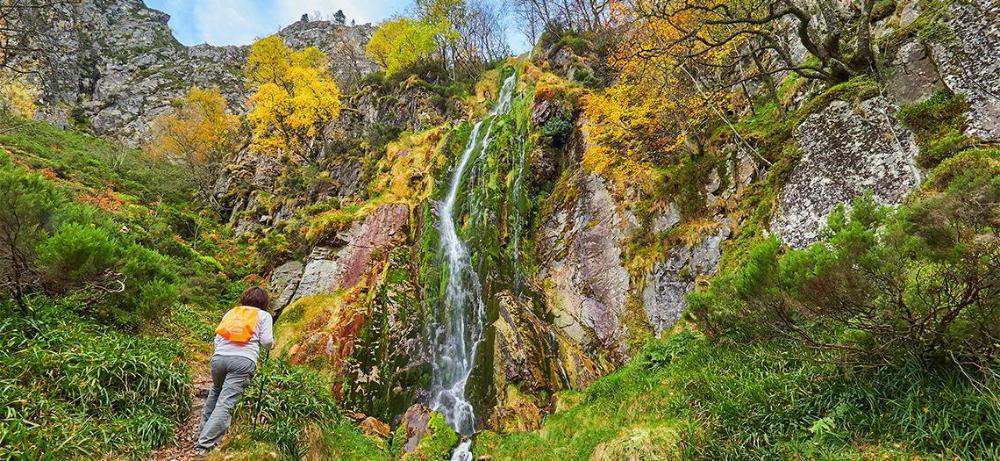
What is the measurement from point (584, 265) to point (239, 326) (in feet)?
30.9

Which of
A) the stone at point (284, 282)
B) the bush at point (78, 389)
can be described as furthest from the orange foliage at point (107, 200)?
the bush at point (78, 389)

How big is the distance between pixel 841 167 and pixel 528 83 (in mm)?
15400

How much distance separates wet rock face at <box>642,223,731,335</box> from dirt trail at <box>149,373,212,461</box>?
8.99m

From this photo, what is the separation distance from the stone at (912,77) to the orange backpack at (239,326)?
35.2ft

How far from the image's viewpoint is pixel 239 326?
4543mm

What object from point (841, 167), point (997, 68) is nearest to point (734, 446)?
point (841, 167)

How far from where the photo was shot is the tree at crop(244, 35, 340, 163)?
22500mm

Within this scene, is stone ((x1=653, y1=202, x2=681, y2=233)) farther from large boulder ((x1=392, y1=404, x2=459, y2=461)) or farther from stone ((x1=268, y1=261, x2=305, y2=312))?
stone ((x1=268, y1=261, x2=305, y2=312))

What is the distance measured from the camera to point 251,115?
2206 centimetres

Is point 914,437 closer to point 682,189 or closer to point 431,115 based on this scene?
point 682,189

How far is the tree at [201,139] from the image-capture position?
81.5 ft

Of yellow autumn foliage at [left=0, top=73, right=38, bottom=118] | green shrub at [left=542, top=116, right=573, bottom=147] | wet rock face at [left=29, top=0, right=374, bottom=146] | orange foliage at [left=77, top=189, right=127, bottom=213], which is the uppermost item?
wet rock face at [left=29, top=0, right=374, bottom=146]

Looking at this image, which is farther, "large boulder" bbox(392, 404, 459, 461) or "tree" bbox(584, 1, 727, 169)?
"tree" bbox(584, 1, 727, 169)

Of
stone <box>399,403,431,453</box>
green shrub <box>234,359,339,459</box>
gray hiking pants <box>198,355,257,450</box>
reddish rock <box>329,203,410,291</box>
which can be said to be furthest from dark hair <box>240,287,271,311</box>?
reddish rock <box>329,203,410,291</box>
